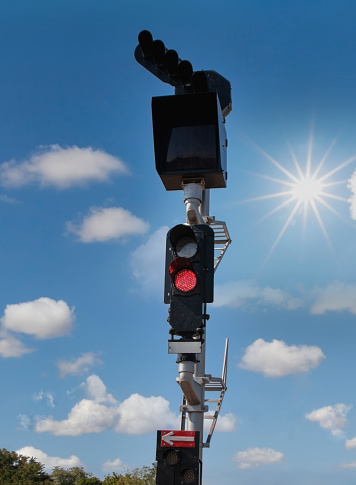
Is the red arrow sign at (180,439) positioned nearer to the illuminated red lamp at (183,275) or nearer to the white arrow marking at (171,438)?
the white arrow marking at (171,438)

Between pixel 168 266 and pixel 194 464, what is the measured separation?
209 cm

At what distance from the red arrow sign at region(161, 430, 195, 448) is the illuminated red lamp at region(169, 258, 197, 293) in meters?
1.39

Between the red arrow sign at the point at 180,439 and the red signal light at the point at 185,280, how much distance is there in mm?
1391

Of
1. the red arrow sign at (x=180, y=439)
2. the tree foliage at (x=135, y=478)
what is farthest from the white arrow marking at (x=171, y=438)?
the tree foliage at (x=135, y=478)

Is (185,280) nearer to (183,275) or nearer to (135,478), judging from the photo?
(183,275)

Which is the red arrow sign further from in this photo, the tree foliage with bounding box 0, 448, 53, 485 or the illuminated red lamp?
the tree foliage with bounding box 0, 448, 53, 485

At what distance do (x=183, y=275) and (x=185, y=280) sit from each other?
0.18 ft

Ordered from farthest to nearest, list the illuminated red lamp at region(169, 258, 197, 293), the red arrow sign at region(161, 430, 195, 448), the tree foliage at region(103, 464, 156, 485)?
the tree foliage at region(103, 464, 156, 485), the illuminated red lamp at region(169, 258, 197, 293), the red arrow sign at region(161, 430, 195, 448)

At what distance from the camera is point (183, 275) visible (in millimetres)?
5949

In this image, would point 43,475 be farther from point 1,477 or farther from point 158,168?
point 158,168

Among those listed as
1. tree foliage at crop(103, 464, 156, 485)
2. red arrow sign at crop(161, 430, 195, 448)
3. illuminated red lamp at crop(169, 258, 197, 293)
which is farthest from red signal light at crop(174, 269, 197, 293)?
tree foliage at crop(103, 464, 156, 485)

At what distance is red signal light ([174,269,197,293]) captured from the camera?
591cm

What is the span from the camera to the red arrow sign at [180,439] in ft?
18.5

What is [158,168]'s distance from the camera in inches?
328
